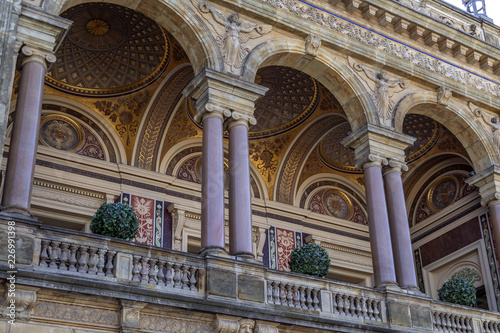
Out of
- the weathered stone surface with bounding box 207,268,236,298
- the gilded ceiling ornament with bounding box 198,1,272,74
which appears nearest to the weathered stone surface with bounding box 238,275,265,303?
the weathered stone surface with bounding box 207,268,236,298

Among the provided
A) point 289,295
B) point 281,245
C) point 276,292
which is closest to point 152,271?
point 276,292

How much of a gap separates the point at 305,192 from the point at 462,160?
4.33m

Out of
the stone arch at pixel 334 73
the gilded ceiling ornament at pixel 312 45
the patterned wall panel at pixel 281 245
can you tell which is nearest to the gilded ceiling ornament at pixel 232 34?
the stone arch at pixel 334 73

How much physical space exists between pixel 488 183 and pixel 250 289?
7.73 meters

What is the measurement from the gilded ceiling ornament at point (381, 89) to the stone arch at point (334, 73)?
166 mm

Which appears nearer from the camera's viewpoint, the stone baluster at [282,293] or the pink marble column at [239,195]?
the stone baluster at [282,293]

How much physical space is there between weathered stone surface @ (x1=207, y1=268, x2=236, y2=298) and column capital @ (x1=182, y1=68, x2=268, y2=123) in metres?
3.05

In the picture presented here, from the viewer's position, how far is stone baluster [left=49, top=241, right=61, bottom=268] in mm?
9195

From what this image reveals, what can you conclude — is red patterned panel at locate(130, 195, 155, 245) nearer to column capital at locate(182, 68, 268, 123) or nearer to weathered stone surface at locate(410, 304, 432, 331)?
column capital at locate(182, 68, 268, 123)

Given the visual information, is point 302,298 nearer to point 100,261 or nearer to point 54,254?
point 100,261

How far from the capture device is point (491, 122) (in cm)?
1642

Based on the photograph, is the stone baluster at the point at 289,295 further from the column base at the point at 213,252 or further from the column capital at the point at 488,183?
the column capital at the point at 488,183

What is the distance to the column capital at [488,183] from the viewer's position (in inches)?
613

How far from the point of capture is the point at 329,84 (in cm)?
1455
